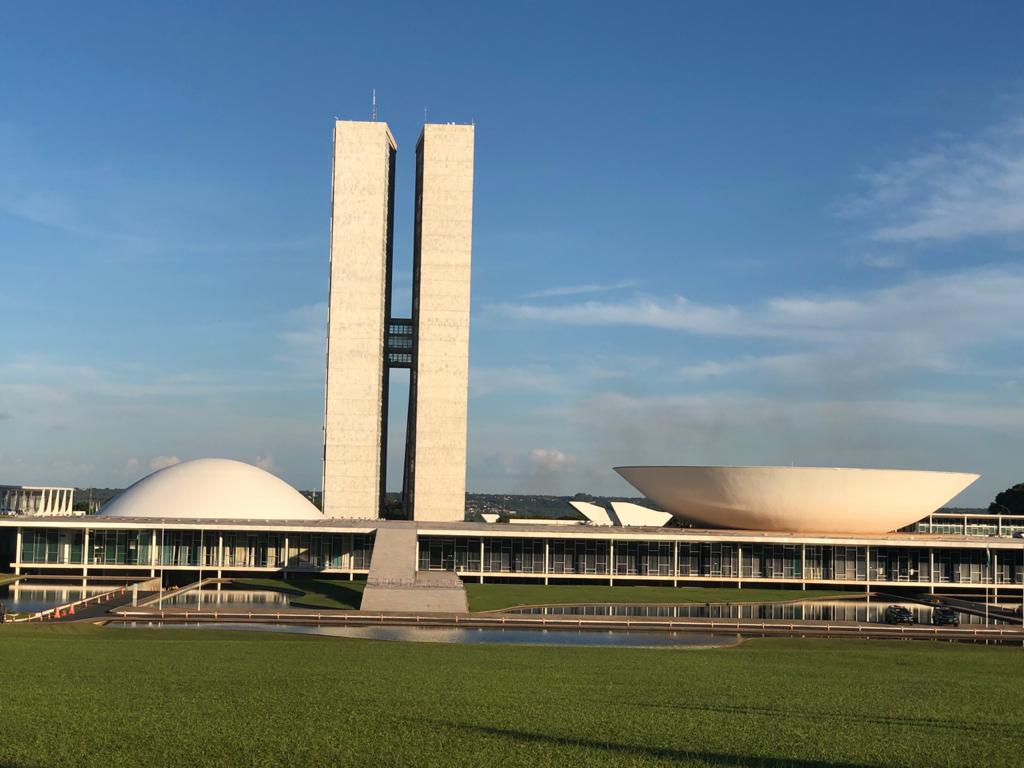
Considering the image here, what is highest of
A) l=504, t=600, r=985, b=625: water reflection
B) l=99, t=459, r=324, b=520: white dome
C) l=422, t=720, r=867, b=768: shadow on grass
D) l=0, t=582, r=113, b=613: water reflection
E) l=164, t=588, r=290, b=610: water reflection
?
l=99, t=459, r=324, b=520: white dome

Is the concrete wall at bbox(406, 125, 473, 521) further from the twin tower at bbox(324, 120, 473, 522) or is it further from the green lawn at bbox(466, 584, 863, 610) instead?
the green lawn at bbox(466, 584, 863, 610)

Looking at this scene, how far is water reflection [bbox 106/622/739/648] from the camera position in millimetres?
32469

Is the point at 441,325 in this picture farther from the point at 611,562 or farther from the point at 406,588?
the point at 406,588

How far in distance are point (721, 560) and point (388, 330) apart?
3281cm

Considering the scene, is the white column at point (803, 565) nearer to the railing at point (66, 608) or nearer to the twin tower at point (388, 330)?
the twin tower at point (388, 330)

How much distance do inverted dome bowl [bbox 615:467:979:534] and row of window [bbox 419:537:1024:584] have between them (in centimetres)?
170

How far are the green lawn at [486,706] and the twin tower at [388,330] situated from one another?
44.4 m

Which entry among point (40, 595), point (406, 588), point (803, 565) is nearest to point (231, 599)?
point (40, 595)

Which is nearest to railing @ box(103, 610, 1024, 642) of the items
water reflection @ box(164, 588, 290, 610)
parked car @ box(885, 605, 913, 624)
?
parked car @ box(885, 605, 913, 624)

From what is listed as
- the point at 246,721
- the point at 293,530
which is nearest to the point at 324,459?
the point at 293,530

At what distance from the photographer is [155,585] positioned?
49.3 metres

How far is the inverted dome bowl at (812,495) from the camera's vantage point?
56469mm

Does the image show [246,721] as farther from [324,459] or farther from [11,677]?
[324,459]

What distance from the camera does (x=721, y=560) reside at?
5722cm
